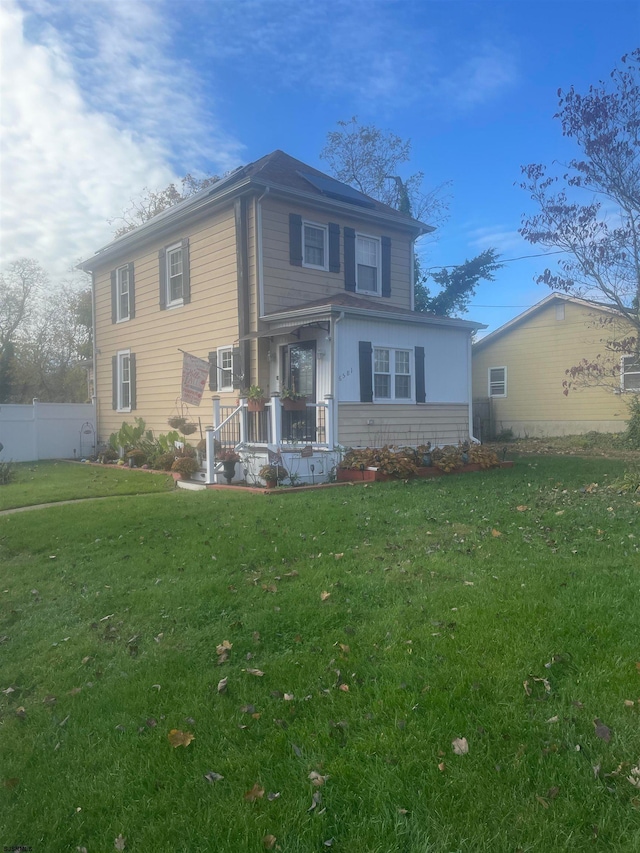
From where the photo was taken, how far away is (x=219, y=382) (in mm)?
14625

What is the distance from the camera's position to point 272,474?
11.1m

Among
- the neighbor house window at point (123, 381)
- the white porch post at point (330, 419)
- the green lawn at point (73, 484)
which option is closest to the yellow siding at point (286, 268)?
the white porch post at point (330, 419)

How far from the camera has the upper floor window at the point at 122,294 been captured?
18219 mm

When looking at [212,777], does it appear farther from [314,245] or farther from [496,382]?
[496,382]

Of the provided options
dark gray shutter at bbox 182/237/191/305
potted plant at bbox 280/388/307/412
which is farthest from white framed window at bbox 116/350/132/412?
potted plant at bbox 280/388/307/412

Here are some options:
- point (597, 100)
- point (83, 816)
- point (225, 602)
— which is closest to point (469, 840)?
point (83, 816)

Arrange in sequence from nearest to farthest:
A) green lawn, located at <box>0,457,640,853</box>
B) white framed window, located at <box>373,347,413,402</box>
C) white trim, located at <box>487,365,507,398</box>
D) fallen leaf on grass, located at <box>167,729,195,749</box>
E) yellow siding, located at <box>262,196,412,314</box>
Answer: green lawn, located at <box>0,457,640,853</box> < fallen leaf on grass, located at <box>167,729,195,749</box> < white framed window, located at <box>373,347,413,402</box> < yellow siding, located at <box>262,196,412,314</box> < white trim, located at <box>487,365,507,398</box>

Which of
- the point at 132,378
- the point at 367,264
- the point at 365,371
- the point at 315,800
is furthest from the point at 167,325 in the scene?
the point at 315,800

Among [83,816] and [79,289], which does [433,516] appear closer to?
[83,816]

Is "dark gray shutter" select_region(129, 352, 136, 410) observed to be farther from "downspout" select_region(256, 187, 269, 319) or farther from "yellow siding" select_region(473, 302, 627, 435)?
"yellow siding" select_region(473, 302, 627, 435)

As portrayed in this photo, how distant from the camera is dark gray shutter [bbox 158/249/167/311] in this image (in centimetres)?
1650

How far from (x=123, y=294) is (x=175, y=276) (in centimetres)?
324

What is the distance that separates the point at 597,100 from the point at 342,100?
734cm

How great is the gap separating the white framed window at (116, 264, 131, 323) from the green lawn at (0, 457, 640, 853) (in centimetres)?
1271
